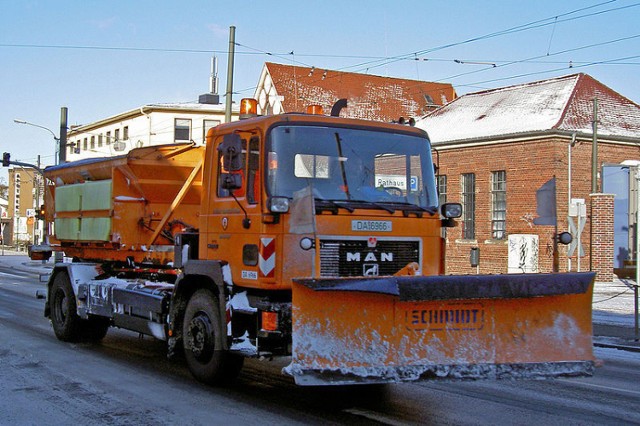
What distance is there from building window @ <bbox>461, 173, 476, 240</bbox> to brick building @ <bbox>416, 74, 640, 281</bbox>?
4 centimetres

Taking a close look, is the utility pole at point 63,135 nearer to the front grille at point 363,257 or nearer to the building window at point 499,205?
the building window at point 499,205

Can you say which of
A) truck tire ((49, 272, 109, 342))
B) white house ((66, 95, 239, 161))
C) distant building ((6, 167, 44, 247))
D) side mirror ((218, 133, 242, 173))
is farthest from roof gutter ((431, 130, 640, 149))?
distant building ((6, 167, 44, 247))

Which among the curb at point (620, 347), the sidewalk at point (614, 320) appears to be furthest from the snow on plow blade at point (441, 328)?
the sidewalk at point (614, 320)

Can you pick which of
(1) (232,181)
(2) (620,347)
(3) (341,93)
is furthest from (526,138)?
(1) (232,181)

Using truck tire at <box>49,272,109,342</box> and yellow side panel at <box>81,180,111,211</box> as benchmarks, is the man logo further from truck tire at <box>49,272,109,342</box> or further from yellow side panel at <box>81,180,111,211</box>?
truck tire at <box>49,272,109,342</box>

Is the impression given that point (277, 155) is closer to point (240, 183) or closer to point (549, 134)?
point (240, 183)

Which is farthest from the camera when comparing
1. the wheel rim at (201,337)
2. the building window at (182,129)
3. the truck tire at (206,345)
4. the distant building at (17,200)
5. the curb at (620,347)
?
the distant building at (17,200)

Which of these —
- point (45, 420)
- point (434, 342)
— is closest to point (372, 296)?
point (434, 342)

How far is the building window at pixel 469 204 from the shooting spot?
31.2m

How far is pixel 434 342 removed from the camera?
707cm

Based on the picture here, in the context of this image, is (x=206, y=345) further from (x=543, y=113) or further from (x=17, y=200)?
(x=17, y=200)

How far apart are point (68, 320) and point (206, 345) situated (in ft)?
14.7

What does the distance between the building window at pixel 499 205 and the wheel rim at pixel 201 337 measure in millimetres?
22524

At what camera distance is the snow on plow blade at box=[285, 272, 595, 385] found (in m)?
6.79
